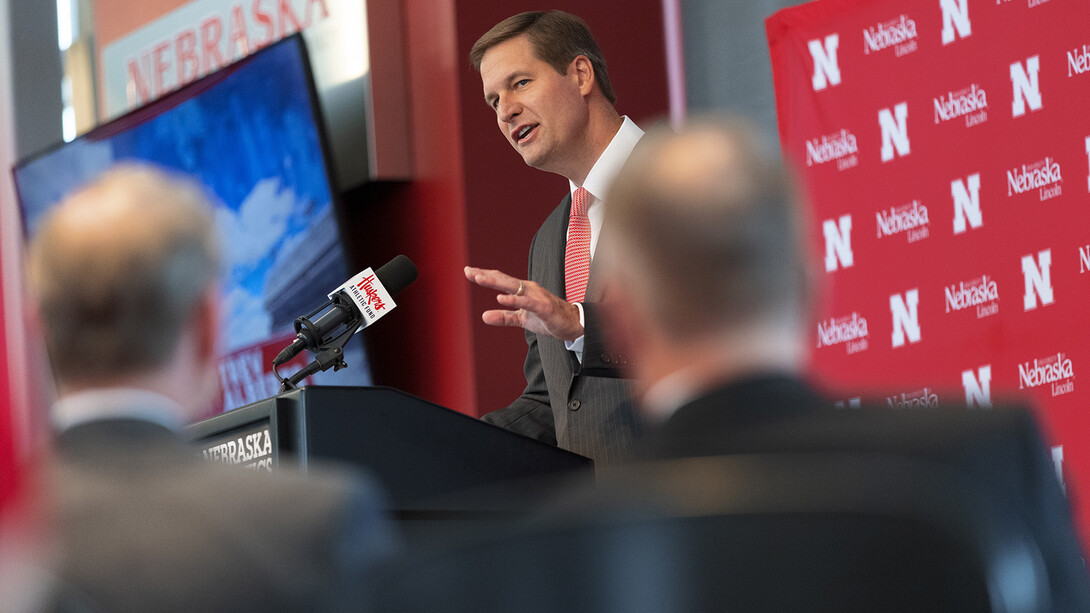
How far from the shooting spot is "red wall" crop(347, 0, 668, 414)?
4141mm

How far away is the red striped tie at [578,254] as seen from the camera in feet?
9.41

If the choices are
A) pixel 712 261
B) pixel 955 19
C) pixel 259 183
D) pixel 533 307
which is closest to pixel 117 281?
pixel 712 261

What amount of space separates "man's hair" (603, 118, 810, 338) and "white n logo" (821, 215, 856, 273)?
2.72 meters

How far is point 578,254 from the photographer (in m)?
2.89

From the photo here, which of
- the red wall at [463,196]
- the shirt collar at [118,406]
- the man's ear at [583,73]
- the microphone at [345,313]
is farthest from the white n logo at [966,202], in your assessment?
the shirt collar at [118,406]

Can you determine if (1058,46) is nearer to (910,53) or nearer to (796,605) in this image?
(910,53)

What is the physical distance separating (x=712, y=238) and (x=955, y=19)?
2740 mm

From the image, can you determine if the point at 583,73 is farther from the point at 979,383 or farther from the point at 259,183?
the point at 259,183

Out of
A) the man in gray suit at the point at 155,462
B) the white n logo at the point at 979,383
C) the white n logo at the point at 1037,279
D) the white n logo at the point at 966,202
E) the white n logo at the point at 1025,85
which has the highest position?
the white n logo at the point at 1025,85

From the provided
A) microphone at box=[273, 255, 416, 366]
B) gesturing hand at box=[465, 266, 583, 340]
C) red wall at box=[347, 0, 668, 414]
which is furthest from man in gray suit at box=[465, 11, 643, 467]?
red wall at box=[347, 0, 668, 414]

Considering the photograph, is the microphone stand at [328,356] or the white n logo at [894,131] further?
the white n logo at [894,131]

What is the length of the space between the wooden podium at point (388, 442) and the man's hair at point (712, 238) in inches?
35.4

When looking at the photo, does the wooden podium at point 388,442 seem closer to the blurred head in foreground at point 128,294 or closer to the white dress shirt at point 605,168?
the blurred head in foreground at point 128,294

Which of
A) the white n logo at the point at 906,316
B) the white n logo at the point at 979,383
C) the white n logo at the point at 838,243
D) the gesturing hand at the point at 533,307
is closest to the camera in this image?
the gesturing hand at the point at 533,307
